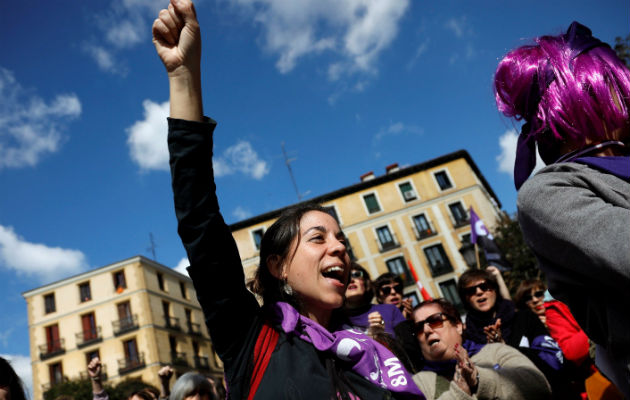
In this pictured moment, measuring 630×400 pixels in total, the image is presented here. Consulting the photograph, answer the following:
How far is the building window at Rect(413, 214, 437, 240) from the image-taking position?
36031 millimetres

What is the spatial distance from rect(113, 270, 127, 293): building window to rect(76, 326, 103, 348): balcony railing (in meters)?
3.18

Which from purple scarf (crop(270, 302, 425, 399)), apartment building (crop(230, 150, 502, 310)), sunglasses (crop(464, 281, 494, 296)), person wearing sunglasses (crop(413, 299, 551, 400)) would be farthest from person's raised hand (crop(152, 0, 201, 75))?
apartment building (crop(230, 150, 502, 310))

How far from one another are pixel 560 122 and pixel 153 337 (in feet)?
120

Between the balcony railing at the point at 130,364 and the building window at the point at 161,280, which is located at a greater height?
the building window at the point at 161,280

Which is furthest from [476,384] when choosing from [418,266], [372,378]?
[418,266]

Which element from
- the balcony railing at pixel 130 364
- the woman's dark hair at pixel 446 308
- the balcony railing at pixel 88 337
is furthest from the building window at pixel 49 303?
the woman's dark hair at pixel 446 308

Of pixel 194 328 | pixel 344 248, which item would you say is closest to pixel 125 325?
pixel 194 328

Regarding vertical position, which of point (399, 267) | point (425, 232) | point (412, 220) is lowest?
point (399, 267)

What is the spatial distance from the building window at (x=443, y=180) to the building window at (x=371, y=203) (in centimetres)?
524

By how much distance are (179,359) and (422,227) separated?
21542mm

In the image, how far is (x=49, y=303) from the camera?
3697cm

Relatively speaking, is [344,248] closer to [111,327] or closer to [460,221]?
[460,221]

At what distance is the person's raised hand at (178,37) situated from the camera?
1.45 m

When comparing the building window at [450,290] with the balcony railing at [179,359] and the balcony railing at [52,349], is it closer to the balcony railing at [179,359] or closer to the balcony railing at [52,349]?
the balcony railing at [179,359]
